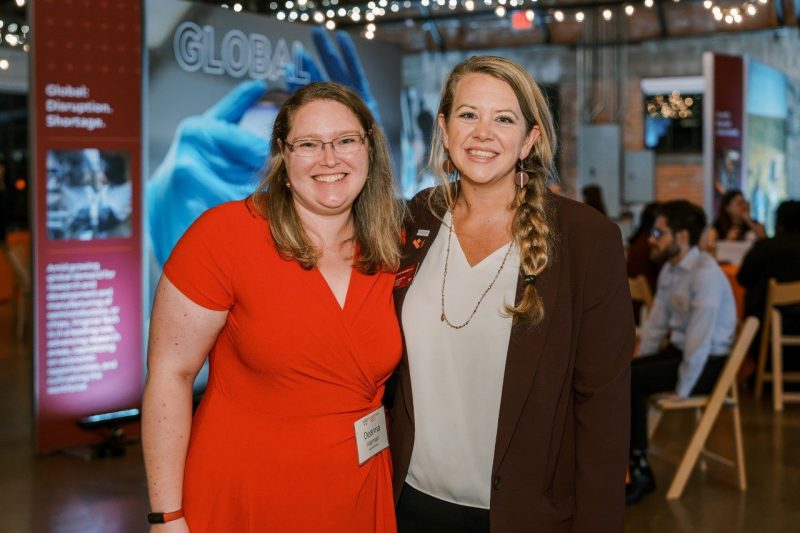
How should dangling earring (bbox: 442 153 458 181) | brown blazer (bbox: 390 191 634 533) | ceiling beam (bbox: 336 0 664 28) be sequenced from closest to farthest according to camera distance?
1. brown blazer (bbox: 390 191 634 533)
2. dangling earring (bbox: 442 153 458 181)
3. ceiling beam (bbox: 336 0 664 28)

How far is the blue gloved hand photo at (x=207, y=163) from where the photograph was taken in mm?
5945

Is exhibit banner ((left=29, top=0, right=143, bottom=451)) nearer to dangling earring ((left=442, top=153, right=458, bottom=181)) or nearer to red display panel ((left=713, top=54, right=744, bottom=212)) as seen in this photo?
dangling earring ((left=442, top=153, right=458, bottom=181))

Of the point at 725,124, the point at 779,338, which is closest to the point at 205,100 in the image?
the point at 779,338

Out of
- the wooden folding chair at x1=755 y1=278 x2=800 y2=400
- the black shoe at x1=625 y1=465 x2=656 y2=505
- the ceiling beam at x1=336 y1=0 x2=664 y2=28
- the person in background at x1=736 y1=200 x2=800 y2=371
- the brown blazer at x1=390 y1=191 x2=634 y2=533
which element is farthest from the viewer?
the ceiling beam at x1=336 y1=0 x2=664 y2=28

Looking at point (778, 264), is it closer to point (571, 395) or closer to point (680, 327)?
point (680, 327)

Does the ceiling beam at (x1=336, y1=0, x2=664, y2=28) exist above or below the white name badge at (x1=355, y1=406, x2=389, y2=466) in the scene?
above

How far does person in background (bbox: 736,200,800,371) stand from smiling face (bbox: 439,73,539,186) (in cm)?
561

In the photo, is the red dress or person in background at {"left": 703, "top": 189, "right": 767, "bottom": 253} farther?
person in background at {"left": 703, "top": 189, "right": 767, "bottom": 253}

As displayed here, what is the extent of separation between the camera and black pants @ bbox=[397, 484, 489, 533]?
202cm

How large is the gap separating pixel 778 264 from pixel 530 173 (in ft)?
18.3

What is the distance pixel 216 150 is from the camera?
628 centimetres

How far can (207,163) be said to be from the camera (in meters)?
6.23

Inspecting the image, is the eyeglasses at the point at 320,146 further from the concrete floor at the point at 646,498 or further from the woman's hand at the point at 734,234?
the woman's hand at the point at 734,234

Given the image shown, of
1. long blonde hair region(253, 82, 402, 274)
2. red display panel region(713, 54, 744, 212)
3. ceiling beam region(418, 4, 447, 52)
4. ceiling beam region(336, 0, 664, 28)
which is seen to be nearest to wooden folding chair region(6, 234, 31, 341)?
ceiling beam region(336, 0, 664, 28)
